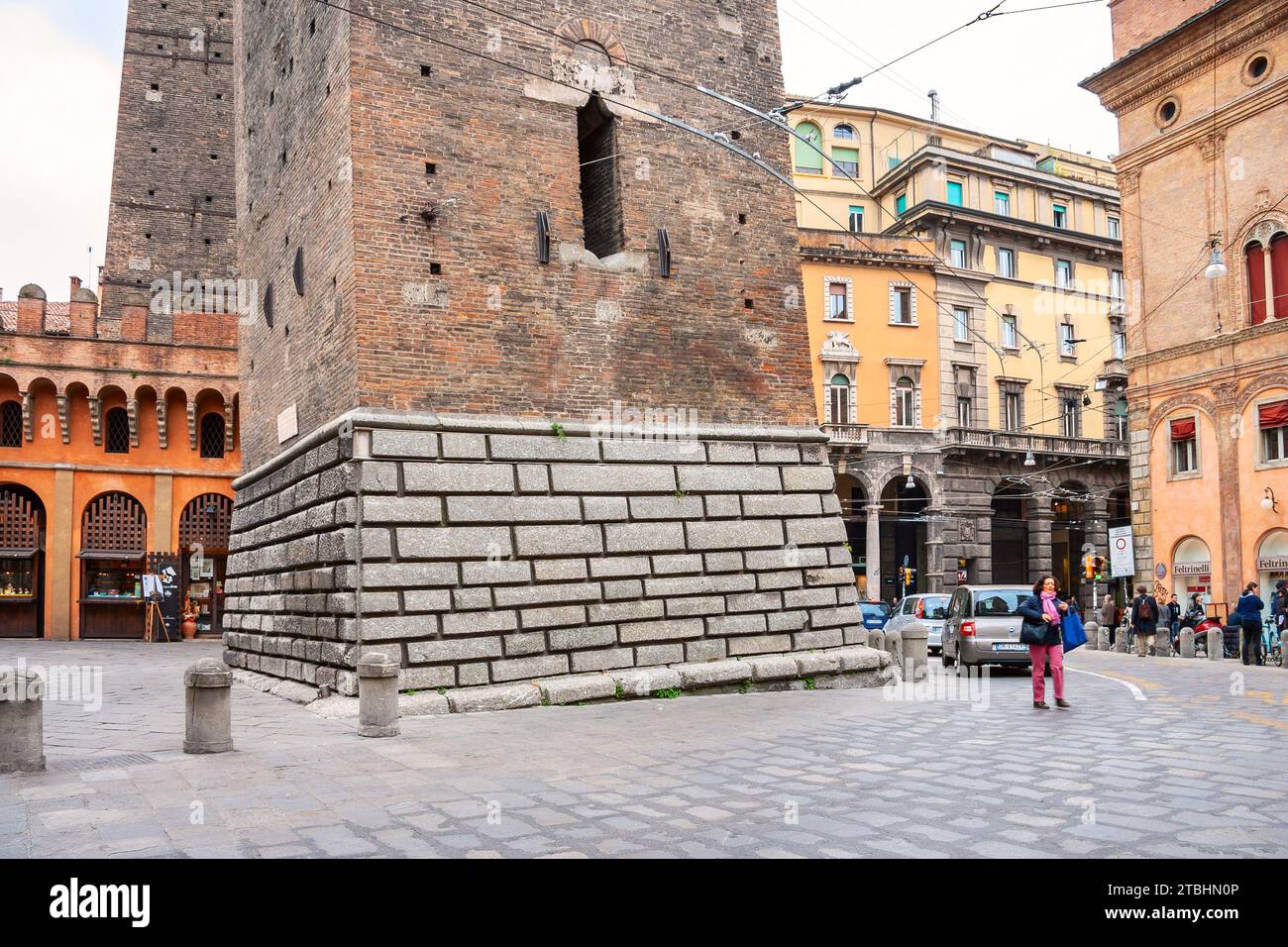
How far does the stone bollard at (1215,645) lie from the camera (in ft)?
74.9

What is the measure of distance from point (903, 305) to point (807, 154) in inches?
324

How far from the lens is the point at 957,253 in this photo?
42688 mm

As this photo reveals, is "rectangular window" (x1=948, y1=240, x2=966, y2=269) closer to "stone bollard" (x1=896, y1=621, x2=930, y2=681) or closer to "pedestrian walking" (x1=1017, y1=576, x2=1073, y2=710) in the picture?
"stone bollard" (x1=896, y1=621, x2=930, y2=681)

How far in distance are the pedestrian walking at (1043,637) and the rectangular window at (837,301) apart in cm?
2868

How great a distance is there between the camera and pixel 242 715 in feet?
35.7

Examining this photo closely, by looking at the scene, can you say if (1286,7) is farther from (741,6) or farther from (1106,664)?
(741,6)

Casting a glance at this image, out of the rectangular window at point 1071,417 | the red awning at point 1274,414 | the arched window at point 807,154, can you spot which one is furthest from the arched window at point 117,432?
the rectangular window at point 1071,417

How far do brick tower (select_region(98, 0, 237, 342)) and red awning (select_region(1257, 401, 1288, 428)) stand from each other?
1191 inches

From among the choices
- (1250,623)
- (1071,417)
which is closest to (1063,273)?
(1071,417)

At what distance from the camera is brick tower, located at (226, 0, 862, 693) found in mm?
11516

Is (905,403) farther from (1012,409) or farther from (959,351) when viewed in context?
(1012,409)

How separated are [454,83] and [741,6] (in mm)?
4721

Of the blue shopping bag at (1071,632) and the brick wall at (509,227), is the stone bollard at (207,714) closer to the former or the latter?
the brick wall at (509,227)
